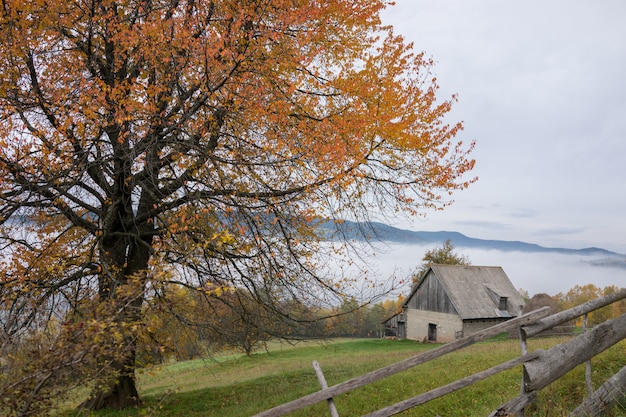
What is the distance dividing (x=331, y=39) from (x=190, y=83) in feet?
13.9

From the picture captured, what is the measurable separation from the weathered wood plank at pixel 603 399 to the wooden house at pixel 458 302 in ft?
100

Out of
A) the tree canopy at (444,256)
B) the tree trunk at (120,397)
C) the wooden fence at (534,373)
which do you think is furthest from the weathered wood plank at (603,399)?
the tree canopy at (444,256)

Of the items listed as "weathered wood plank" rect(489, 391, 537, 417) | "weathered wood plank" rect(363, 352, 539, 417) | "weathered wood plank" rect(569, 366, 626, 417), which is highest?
"weathered wood plank" rect(363, 352, 539, 417)

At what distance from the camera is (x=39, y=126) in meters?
9.73

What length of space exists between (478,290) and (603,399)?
34015 mm

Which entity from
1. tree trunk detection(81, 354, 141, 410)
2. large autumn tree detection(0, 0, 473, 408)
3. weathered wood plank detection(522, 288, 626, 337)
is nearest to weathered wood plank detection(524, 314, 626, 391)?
weathered wood plank detection(522, 288, 626, 337)

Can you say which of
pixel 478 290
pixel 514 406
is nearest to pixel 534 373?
pixel 514 406

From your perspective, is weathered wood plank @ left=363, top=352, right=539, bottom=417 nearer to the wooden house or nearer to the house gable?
the wooden house

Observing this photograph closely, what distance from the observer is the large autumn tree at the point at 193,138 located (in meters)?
8.94

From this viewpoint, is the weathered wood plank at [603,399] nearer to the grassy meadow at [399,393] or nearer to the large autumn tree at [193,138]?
the grassy meadow at [399,393]

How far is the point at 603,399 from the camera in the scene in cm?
494

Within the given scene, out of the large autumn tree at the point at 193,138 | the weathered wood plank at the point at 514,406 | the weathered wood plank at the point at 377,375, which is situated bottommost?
the weathered wood plank at the point at 514,406

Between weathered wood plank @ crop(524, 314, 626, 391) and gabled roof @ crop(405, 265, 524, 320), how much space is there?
3040 cm

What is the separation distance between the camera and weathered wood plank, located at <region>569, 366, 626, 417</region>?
16.0 feet
